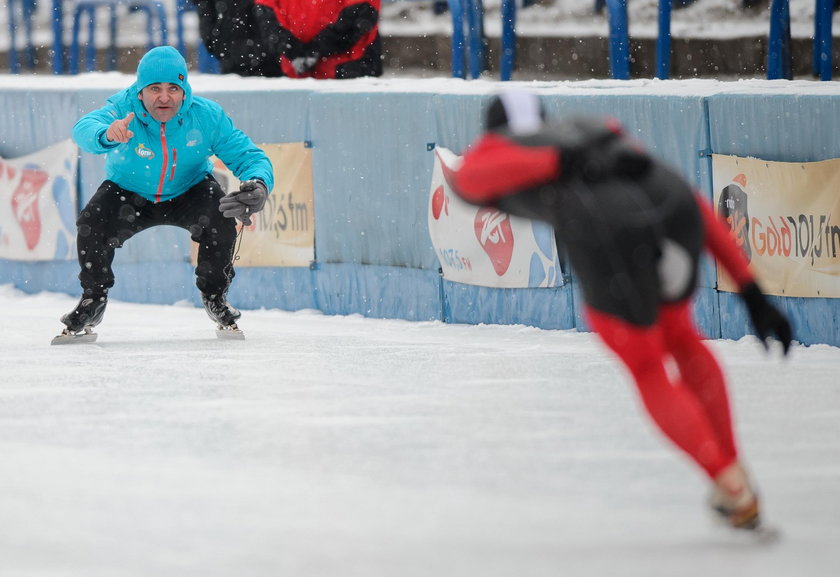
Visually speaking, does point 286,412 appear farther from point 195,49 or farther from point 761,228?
point 195,49

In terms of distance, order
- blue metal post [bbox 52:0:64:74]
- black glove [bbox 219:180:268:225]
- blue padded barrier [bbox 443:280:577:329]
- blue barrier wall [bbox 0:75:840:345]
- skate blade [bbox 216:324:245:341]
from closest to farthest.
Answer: blue barrier wall [bbox 0:75:840:345], black glove [bbox 219:180:268:225], blue padded barrier [bbox 443:280:577:329], skate blade [bbox 216:324:245:341], blue metal post [bbox 52:0:64:74]

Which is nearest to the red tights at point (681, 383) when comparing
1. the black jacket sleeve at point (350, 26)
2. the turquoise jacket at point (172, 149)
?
the turquoise jacket at point (172, 149)

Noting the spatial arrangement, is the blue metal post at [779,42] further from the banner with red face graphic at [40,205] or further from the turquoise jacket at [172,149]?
the banner with red face graphic at [40,205]

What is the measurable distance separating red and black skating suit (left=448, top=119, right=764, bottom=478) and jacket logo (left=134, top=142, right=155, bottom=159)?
14.3 ft

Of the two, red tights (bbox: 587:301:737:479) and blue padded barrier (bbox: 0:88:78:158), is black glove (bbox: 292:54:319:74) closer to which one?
blue padded barrier (bbox: 0:88:78:158)

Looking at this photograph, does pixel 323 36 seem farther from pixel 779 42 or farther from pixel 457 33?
pixel 779 42

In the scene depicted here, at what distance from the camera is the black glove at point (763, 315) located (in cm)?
426

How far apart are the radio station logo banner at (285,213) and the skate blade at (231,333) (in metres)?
1.27

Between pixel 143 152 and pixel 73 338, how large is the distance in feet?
3.61

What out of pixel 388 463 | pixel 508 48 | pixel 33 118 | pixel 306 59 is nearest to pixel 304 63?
pixel 306 59

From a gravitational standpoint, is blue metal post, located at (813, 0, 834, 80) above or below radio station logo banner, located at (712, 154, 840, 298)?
above

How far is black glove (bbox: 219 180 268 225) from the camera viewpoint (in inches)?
329

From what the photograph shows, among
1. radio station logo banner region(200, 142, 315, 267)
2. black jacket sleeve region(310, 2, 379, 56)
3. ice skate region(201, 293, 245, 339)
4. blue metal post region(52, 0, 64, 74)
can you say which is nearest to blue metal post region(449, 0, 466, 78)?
black jacket sleeve region(310, 2, 379, 56)

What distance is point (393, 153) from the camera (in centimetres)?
955
